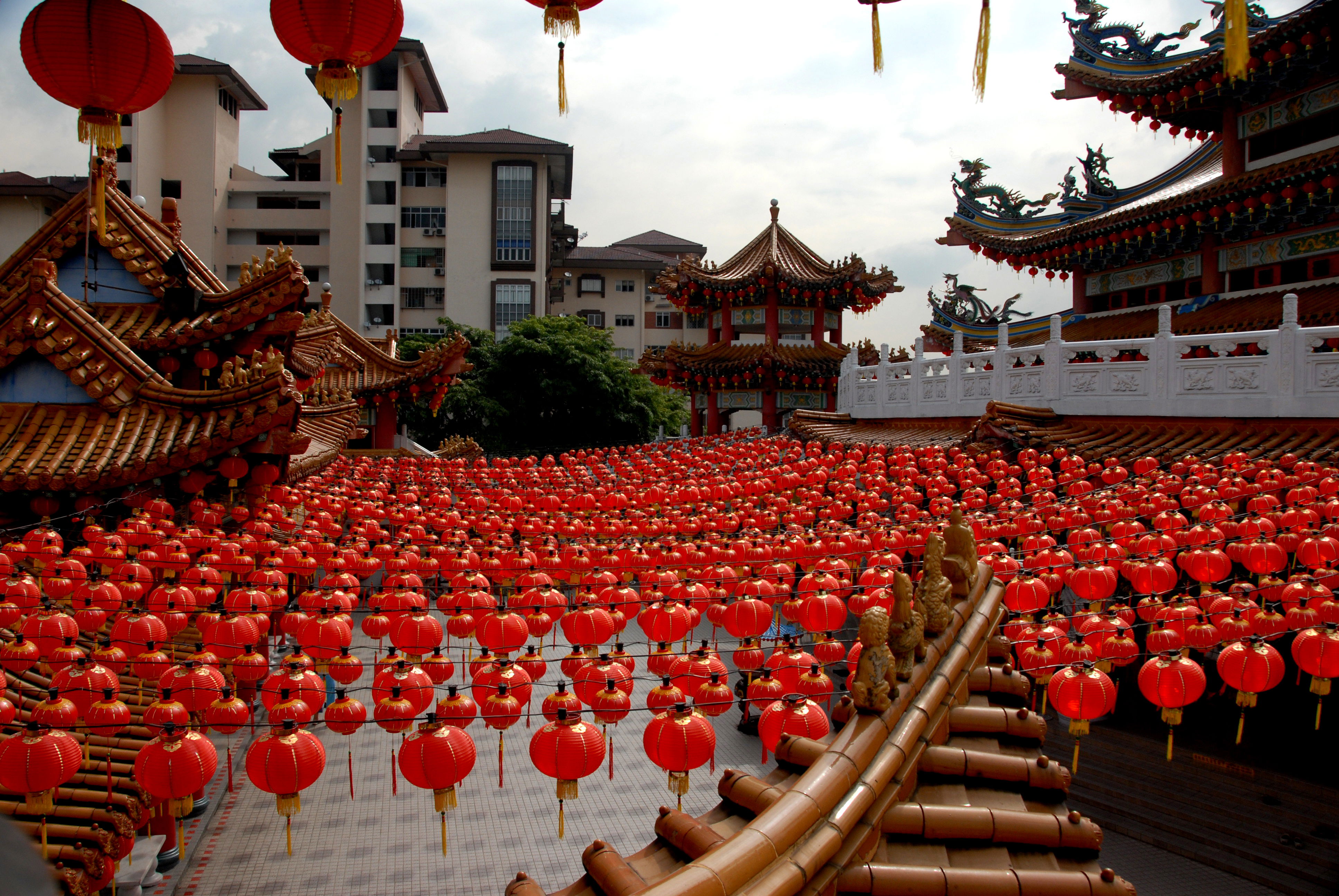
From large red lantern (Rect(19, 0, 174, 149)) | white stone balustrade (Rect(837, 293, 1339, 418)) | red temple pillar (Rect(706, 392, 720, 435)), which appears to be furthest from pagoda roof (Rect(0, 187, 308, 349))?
red temple pillar (Rect(706, 392, 720, 435))

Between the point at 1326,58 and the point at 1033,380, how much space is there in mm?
6528

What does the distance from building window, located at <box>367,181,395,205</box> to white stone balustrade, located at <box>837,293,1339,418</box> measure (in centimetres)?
3458

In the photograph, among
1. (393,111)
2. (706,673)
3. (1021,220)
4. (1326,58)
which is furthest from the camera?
(393,111)

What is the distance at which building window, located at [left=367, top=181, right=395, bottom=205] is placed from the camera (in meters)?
43.7

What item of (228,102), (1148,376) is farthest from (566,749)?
(228,102)

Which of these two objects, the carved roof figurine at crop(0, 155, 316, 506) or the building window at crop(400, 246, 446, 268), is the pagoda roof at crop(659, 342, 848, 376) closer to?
the carved roof figurine at crop(0, 155, 316, 506)

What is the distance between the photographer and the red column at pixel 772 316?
23891 millimetres

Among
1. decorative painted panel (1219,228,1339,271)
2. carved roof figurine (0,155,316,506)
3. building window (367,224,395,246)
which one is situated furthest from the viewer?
building window (367,224,395,246)

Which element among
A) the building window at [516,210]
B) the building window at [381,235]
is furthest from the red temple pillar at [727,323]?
the building window at [381,235]

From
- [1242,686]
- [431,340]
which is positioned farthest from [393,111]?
[1242,686]

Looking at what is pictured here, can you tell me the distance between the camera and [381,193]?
44.1 meters

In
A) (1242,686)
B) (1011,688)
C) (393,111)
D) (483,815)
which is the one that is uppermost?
(393,111)

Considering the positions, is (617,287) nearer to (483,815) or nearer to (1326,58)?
(1326,58)

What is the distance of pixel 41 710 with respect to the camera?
571 cm
